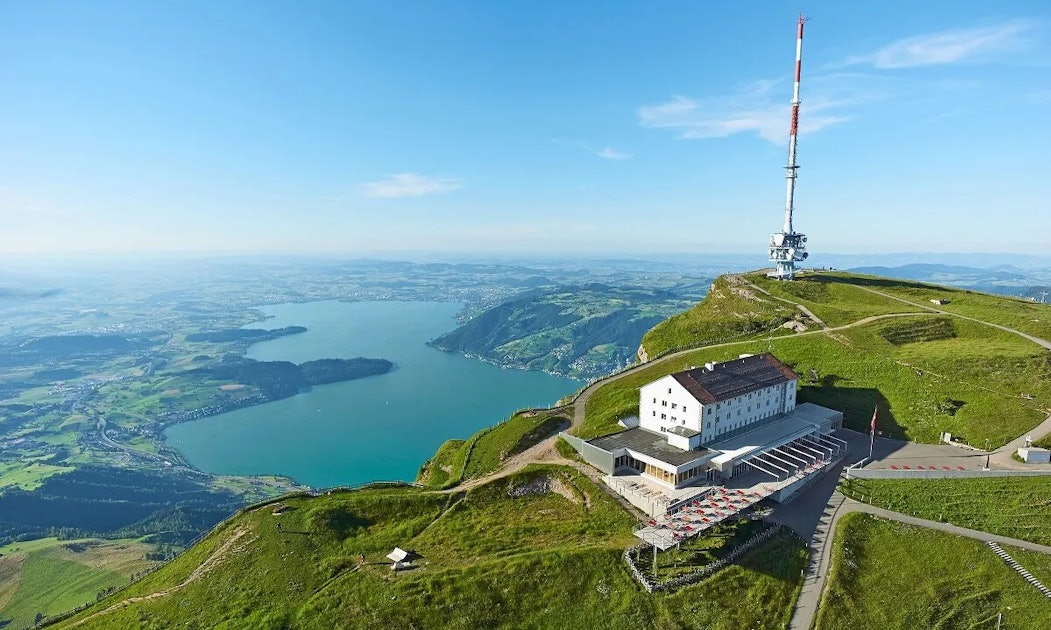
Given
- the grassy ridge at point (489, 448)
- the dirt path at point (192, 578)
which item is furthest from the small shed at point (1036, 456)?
the dirt path at point (192, 578)

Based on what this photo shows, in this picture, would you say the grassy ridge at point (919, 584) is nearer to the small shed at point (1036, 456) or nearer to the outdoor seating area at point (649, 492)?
the outdoor seating area at point (649, 492)

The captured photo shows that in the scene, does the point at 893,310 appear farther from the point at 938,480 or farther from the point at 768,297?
the point at 938,480

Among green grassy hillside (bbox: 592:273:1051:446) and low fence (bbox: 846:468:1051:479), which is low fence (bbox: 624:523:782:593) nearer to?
low fence (bbox: 846:468:1051:479)

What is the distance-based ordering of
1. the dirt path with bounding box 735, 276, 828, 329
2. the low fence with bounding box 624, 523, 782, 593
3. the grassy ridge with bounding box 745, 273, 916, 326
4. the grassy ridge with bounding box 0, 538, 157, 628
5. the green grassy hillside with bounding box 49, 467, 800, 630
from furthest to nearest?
the grassy ridge with bounding box 0, 538, 157, 628 < the grassy ridge with bounding box 745, 273, 916, 326 < the dirt path with bounding box 735, 276, 828, 329 < the low fence with bounding box 624, 523, 782, 593 < the green grassy hillside with bounding box 49, 467, 800, 630

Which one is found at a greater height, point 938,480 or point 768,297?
point 768,297

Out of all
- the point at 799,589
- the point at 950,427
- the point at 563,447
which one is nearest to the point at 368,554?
the point at 563,447

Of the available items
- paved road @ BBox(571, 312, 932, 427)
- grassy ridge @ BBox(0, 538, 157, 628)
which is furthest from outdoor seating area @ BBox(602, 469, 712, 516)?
grassy ridge @ BBox(0, 538, 157, 628)
